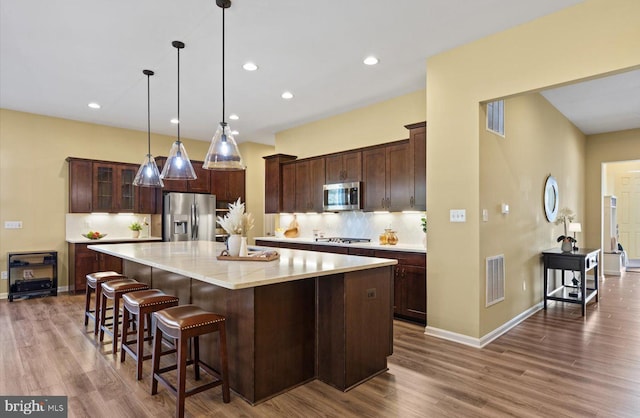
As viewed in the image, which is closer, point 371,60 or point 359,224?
point 371,60

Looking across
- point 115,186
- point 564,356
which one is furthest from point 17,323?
point 564,356

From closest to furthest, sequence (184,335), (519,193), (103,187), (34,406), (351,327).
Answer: (184,335)
(34,406)
(351,327)
(519,193)
(103,187)

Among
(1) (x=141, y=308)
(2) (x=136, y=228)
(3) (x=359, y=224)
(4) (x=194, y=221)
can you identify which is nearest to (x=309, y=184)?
(3) (x=359, y=224)

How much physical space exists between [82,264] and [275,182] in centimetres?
354

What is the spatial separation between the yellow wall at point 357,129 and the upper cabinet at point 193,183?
5.52 feet

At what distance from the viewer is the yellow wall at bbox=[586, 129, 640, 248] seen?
7156 mm

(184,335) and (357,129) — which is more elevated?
(357,129)

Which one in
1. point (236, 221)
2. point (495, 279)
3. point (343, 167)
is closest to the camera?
point (236, 221)

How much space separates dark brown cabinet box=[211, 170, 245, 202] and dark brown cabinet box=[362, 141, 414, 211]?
Result: 3496mm

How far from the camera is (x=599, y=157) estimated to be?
7.50 m

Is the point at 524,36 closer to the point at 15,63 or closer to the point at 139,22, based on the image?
the point at 139,22

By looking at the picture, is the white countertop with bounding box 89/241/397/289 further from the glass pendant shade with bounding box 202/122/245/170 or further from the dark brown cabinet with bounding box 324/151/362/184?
the dark brown cabinet with bounding box 324/151/362/184

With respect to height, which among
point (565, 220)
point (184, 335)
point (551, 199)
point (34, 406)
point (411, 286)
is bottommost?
point (34, 406)

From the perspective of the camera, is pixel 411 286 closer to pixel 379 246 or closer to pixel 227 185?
pixel 379 246
